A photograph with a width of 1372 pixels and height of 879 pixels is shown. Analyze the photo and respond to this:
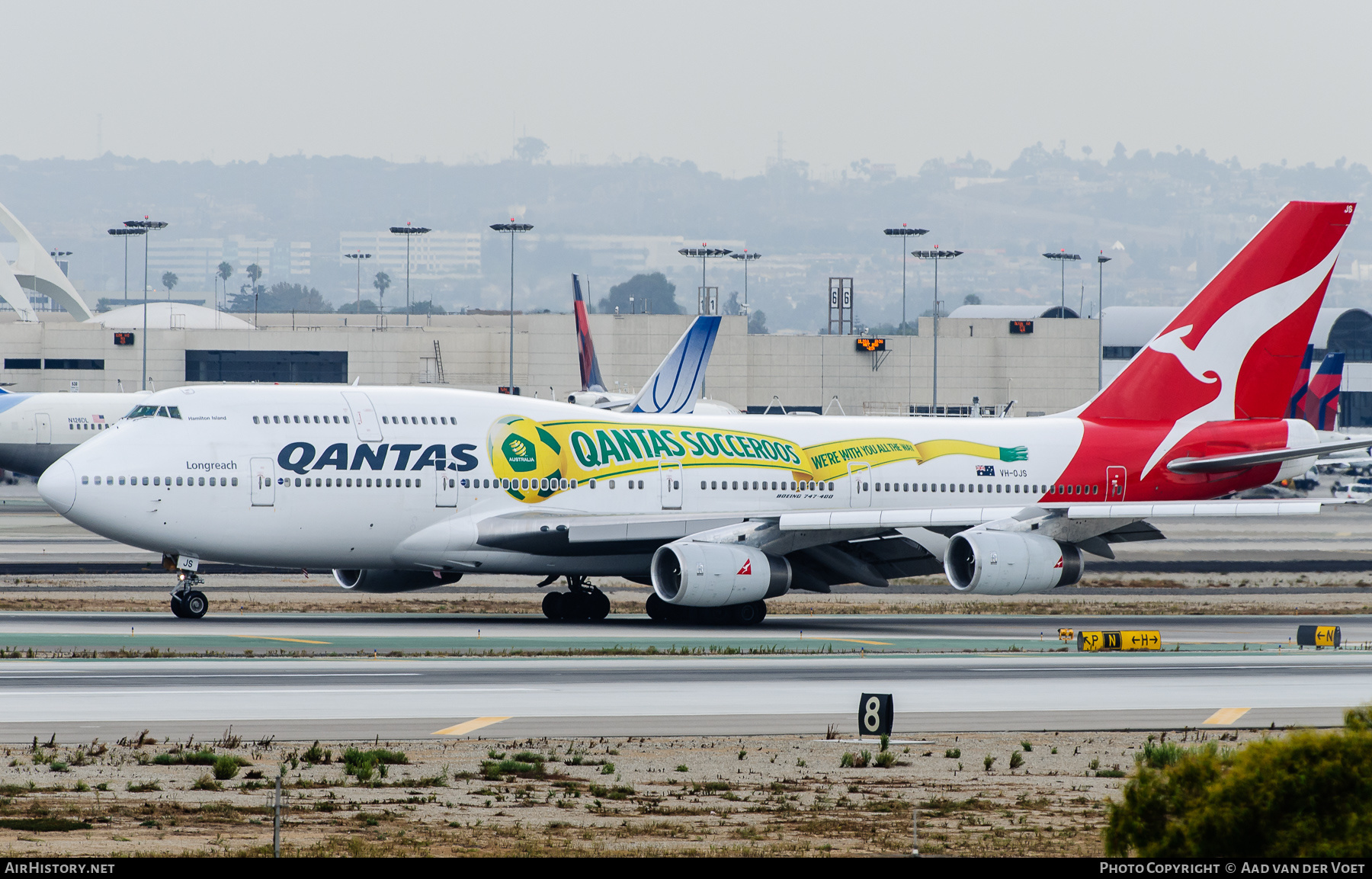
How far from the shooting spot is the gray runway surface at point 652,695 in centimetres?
2377

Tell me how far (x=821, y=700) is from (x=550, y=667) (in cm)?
632

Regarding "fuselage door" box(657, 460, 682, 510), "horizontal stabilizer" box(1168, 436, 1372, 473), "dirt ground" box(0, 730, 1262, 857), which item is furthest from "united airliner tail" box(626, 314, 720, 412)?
"dirt ground" box(0, 730, 1262, 857)

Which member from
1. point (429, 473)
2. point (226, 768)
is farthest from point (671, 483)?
point (226, 768)

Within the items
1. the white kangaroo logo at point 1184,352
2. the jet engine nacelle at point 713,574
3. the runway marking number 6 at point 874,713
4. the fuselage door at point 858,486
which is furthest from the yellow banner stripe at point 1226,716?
the white kangaroo logo at point 1184,352

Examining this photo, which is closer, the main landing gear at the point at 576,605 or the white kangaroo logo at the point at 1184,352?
the main landing gear at the point at 576,605

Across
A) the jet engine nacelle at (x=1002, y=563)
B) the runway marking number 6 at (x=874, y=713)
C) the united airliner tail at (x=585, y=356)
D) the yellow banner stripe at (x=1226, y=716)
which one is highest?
the united airliner tail at (x=585, y=356)

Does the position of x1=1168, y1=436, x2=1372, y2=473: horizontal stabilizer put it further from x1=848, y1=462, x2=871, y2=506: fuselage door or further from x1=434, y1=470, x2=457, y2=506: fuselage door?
x1=434, y1=470, x2=457, y2=506: fuselage door

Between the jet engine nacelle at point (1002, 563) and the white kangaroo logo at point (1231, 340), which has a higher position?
the white kangaroo logo at point (1231, 340)

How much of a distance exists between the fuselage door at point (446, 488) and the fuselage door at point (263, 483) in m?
3.78

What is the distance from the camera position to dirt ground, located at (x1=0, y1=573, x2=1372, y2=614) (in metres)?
45.7

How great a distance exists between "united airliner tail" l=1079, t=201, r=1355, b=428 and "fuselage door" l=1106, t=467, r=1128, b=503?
1896 millimetres

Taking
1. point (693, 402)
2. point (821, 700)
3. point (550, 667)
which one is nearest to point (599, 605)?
point (550, 667)

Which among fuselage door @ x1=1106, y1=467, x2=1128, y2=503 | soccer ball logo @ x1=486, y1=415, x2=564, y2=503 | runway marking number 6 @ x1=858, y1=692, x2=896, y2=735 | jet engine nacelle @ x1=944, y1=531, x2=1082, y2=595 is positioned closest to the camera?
runway marking number 6 @ x1=858, y1=692, x2=896, y2=735

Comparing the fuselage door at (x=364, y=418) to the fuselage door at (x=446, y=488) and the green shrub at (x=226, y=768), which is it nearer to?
the fuselage door at (x=446, y=488)
